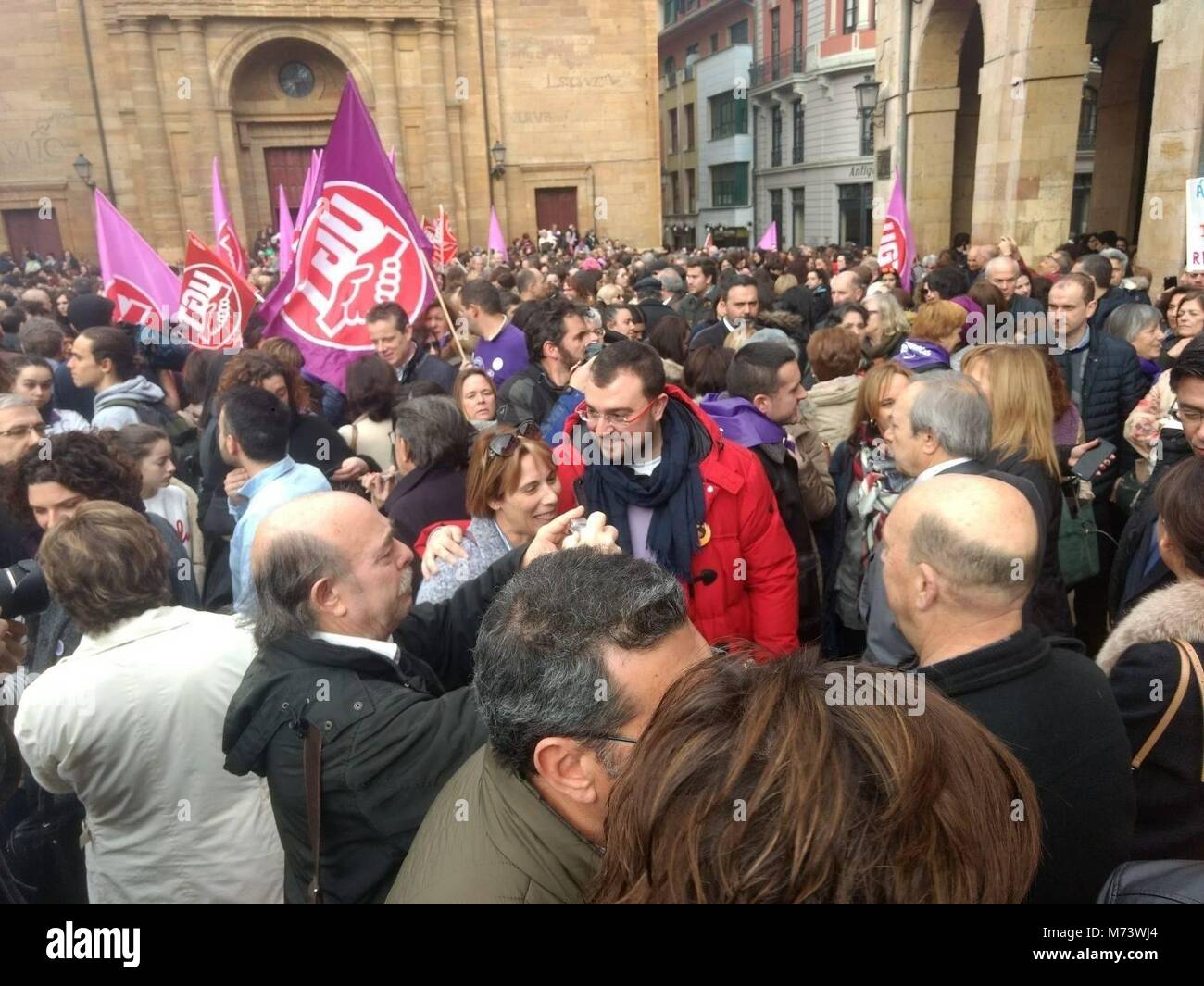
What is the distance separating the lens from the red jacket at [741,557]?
2930 millimetres

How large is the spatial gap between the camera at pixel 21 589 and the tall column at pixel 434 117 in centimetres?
2228

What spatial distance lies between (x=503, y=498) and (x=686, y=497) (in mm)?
634

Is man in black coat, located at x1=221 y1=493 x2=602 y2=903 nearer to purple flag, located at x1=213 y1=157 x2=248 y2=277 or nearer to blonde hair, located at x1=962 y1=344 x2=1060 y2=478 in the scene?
blonde hair, located at x1=962 y1=344 x2=1060 y2=478

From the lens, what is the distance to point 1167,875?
113 cm

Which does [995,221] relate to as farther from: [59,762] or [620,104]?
[620,104]

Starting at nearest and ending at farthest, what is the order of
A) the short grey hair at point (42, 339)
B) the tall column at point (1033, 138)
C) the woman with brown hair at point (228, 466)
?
the woman with brown hair at point (228, 466), the short grey hair at point (42, 339), the tall column at point (1033, 138)

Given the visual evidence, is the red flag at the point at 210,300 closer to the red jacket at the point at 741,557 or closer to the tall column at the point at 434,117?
the red jacket at the point at 741,557

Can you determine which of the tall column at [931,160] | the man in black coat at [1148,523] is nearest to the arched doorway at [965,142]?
the tall column at [931,160]

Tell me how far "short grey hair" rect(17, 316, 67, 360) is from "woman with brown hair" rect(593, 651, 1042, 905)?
618cm

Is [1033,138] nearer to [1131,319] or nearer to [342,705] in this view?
[1131,319]

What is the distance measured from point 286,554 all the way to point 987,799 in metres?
1.58

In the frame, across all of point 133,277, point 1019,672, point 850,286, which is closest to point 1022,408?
point 1019,672

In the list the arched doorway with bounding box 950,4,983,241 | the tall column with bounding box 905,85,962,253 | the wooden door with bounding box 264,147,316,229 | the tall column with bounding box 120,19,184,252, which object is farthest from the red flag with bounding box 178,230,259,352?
the wooden door with bounding box 264,147,316,229
